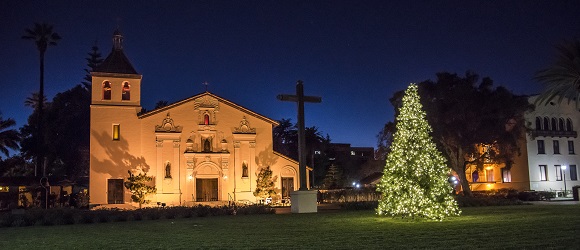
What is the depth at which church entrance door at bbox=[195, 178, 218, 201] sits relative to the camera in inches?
1784

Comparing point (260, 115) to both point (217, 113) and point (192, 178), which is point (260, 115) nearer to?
point (217, 113)

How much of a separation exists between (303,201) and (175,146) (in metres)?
19.8

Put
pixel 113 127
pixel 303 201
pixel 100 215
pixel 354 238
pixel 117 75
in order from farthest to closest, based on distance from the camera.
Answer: pixel 117 75, pixel 113 127, pixel 303 201, pixel 100 215, pixel 354 238

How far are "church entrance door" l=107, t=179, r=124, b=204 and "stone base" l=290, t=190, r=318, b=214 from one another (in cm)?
2014

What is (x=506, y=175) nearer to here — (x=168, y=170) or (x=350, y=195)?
(x=350, y=195)

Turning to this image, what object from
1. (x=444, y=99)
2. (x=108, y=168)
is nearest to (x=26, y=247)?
(x=108, y=168)

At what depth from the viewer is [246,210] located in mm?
29906

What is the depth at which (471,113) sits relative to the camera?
45344 millimetres

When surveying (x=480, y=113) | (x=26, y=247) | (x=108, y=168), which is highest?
(x=480, y=113)

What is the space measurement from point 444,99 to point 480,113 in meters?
3.11

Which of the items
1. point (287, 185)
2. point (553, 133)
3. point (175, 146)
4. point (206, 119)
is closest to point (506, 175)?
point (553, 133)

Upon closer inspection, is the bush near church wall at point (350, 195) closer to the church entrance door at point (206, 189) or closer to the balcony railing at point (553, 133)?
the church entrance door at point (206, 189)

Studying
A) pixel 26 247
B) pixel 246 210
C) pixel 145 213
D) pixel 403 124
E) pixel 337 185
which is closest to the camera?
pixel 26 247

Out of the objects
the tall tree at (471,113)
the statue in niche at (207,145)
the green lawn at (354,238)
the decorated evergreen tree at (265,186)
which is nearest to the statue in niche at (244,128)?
the statue in niche at (207,145)
